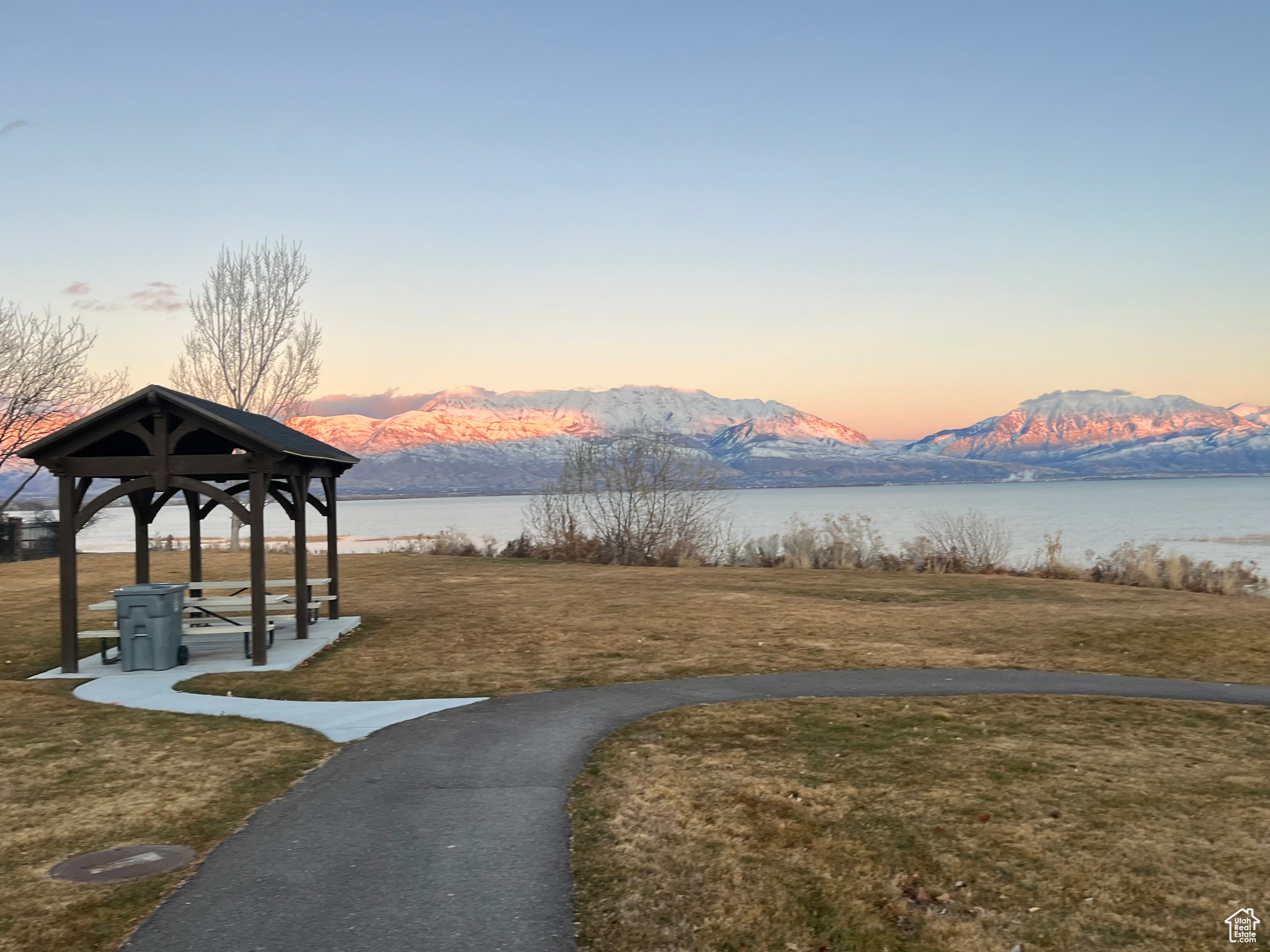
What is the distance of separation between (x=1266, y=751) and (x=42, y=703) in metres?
12.1

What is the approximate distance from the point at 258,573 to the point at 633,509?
67.9 feet

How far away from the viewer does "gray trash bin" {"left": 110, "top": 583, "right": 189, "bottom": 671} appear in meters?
13.2

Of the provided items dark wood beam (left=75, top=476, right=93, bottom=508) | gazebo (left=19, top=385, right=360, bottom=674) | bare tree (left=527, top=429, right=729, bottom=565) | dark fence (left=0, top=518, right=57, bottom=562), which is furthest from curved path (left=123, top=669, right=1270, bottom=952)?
dark fence (left=0, top=518, right=57, bottom=562)

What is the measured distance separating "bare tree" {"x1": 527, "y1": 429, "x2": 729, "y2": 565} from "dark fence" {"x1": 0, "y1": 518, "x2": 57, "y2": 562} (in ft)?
53.5

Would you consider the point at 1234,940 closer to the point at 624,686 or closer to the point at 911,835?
the point at 911,835

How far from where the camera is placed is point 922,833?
660cm

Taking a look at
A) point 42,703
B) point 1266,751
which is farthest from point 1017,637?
point 42,703

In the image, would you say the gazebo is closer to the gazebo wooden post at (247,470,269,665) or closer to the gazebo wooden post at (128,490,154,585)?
the gazebo wooden post at (247,470,269,665)

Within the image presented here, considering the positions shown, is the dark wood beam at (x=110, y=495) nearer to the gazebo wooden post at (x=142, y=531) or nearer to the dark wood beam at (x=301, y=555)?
the gazebo wooden post at (x=142, y=531)

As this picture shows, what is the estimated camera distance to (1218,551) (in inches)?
1693

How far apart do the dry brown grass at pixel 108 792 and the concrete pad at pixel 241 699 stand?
338 mm

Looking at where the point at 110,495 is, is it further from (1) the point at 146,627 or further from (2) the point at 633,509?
(2) the point at 633,509

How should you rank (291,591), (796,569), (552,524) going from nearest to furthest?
(291,591)
(796,569)
(552,524)

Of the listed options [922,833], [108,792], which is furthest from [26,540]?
[922,833]
